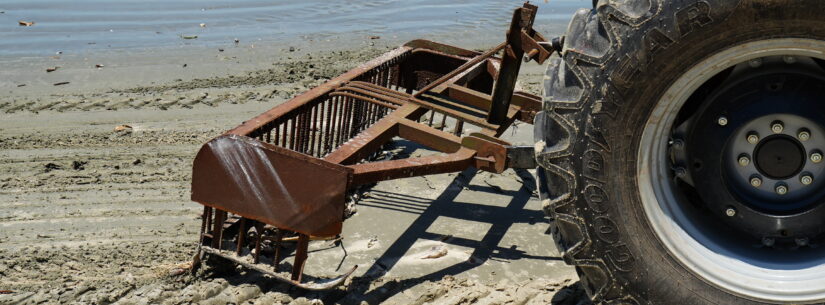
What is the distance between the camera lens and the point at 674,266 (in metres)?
2.78

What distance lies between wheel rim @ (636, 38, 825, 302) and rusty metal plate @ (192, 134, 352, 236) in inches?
42.9

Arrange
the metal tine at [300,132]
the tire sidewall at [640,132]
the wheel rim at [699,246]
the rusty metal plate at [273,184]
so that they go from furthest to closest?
the metal tine at [300,132], the rusty metal plate at [273,184], the wheel rim at [699,246], the tire sidewall at [640,132]

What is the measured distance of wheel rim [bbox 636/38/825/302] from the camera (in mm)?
2695

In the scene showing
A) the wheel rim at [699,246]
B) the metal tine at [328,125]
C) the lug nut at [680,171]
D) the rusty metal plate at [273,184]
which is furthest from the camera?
the metal tine at [328,125]

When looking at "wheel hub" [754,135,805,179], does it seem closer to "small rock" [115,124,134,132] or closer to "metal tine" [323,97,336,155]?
"metal tine" [323,97,336,155]

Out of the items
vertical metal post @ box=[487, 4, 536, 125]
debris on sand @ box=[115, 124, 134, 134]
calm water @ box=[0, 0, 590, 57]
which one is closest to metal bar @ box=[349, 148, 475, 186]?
vertical metal post @ box=[487, 4, 536, 125]

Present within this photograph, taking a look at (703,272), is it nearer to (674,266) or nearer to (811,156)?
(674,266)

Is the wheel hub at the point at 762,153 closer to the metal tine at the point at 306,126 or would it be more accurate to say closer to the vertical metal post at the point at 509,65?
the vertical metal post at the point at 509,65

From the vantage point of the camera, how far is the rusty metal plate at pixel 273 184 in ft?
10.8

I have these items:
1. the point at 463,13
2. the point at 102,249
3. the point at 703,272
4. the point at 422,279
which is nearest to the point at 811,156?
the point at 703,272

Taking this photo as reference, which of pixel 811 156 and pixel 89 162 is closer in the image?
pixel 811 156

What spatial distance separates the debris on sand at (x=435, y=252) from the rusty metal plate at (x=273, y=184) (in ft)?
2.20

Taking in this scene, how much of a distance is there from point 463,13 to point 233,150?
6.91 meters

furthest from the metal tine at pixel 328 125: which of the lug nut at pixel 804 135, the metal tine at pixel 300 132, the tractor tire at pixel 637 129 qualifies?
the lug nut at pixel 804 135
